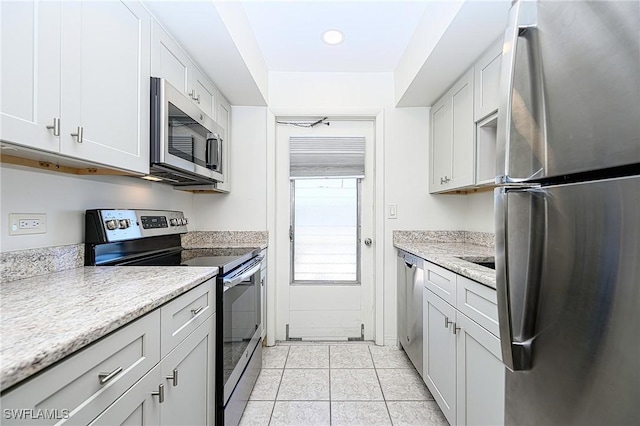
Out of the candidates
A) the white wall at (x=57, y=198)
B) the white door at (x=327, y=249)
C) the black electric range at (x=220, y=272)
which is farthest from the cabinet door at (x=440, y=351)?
the white wall at (x=57, y=198)

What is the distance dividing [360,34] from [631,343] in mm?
2213

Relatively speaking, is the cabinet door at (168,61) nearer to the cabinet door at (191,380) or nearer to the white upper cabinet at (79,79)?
the white upper cabinet at (79,79)

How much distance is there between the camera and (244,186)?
2.66 metres

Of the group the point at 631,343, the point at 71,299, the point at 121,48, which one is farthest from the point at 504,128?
the point at 121,48

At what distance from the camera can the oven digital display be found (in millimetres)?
1741

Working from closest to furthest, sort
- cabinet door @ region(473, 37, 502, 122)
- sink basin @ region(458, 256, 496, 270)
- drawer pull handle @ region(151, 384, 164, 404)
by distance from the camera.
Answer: drawer pull handle @ region(151, 384, 164, 404) → cabinet door @ region(473, 37, 502, 122) → sink basin @ region(458, 256, 496, 270)

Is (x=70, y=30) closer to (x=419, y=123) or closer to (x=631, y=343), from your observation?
(x=631, y=343)

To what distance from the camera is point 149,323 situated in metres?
0.85

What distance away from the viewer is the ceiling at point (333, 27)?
5.98 ft

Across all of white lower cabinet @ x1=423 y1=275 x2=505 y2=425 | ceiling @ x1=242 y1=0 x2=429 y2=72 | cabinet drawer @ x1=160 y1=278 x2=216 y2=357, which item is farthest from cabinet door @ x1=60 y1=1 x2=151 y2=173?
white lower cabinet @ x1=423 y1=275 x2=505 y2=425

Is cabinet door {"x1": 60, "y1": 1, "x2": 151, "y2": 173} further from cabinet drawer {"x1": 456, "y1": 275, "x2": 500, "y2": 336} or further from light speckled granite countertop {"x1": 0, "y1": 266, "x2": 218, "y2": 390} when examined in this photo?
cabinet drawer {"x1": 456, "y1": 275, "x2": 500, "y2": 336}

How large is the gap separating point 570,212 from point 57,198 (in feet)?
5.92

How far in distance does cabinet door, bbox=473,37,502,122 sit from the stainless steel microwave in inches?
66.8

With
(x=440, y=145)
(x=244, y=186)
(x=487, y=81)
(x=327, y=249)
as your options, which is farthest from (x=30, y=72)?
(x=440, y=145)
